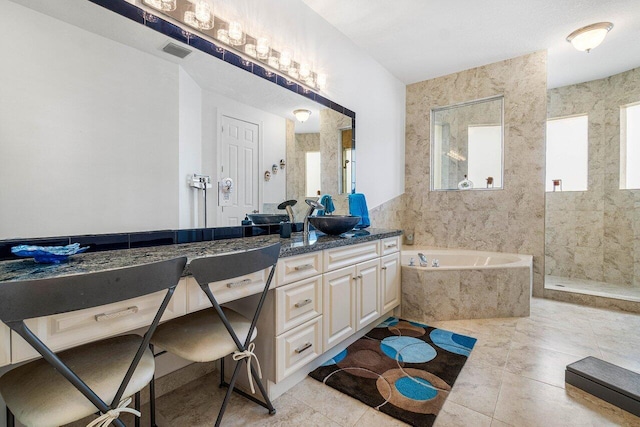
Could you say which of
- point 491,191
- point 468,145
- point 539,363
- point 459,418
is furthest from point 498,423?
point 468,145

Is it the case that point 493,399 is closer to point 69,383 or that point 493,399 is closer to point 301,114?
point 69,383

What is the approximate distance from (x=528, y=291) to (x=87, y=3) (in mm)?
3662

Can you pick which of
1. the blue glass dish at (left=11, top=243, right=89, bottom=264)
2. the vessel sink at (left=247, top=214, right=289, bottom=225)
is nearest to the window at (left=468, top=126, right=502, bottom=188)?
the vessel sink at (left=247, top=214, right=289, bottom=225)

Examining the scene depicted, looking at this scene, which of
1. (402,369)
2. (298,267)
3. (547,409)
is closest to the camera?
(547,409)

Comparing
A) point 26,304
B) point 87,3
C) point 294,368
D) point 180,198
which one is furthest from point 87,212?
point 294,368

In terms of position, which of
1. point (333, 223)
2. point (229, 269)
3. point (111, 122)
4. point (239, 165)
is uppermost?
point (111, 122)

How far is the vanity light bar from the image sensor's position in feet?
5.23

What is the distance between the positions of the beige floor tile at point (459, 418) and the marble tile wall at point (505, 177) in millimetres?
2277

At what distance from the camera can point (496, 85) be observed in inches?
135

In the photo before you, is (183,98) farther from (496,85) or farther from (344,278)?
(496,85)

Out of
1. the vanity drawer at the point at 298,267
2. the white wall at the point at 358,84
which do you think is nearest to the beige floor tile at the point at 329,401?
the vanity drawer at the point at 298,267

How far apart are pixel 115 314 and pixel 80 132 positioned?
33.2 inches

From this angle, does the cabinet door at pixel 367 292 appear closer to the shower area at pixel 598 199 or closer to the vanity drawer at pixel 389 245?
the vanity drawer at pixel 389 245

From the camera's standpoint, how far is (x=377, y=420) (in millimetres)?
1392
